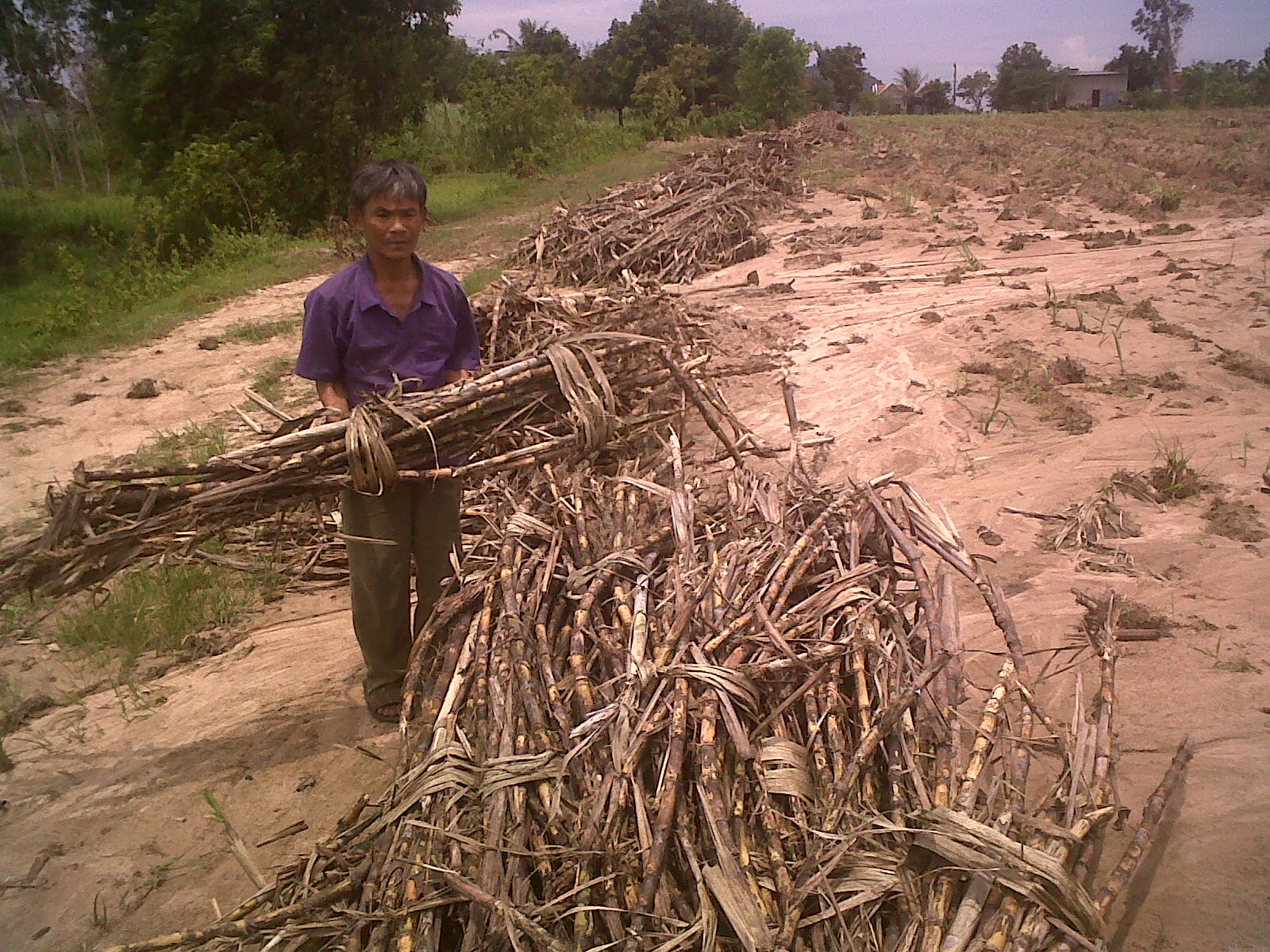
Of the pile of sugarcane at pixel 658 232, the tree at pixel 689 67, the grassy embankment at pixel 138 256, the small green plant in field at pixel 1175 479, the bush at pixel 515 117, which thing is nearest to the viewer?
the small green plant in field at pixel 1175 479

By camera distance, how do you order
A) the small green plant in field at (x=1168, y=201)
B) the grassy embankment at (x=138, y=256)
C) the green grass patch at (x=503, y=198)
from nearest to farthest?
the grassy embankment at (x=138, y=256) → the small green plant in field at (x=1168, y=201) → the green grass patch at (x=503, y=198)

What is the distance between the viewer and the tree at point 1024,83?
4272 centimetres

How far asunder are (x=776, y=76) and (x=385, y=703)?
2885 centimetres

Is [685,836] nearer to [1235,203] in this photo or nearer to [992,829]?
[992,829]

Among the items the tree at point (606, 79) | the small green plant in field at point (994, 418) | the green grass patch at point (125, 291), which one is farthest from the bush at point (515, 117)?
the small green plant in field at point (994, 418)

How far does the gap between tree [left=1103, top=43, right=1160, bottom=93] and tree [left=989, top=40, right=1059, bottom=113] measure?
361 cm

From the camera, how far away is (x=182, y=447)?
5324 mm

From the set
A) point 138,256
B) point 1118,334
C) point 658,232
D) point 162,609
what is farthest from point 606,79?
point 162,609

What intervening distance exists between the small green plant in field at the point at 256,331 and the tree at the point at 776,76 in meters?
22.7

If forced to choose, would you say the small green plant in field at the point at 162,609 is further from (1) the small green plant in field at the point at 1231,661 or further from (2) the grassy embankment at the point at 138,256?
(2) the grassy embankment at the point at 138,256

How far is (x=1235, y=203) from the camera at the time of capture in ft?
→ 31.6

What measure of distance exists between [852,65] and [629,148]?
23883mm

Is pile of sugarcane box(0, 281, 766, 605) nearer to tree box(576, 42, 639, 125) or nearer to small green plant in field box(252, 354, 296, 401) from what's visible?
small green plant in field box(252, 354, 296, 401)

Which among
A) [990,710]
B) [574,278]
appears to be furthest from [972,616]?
[574,278]
